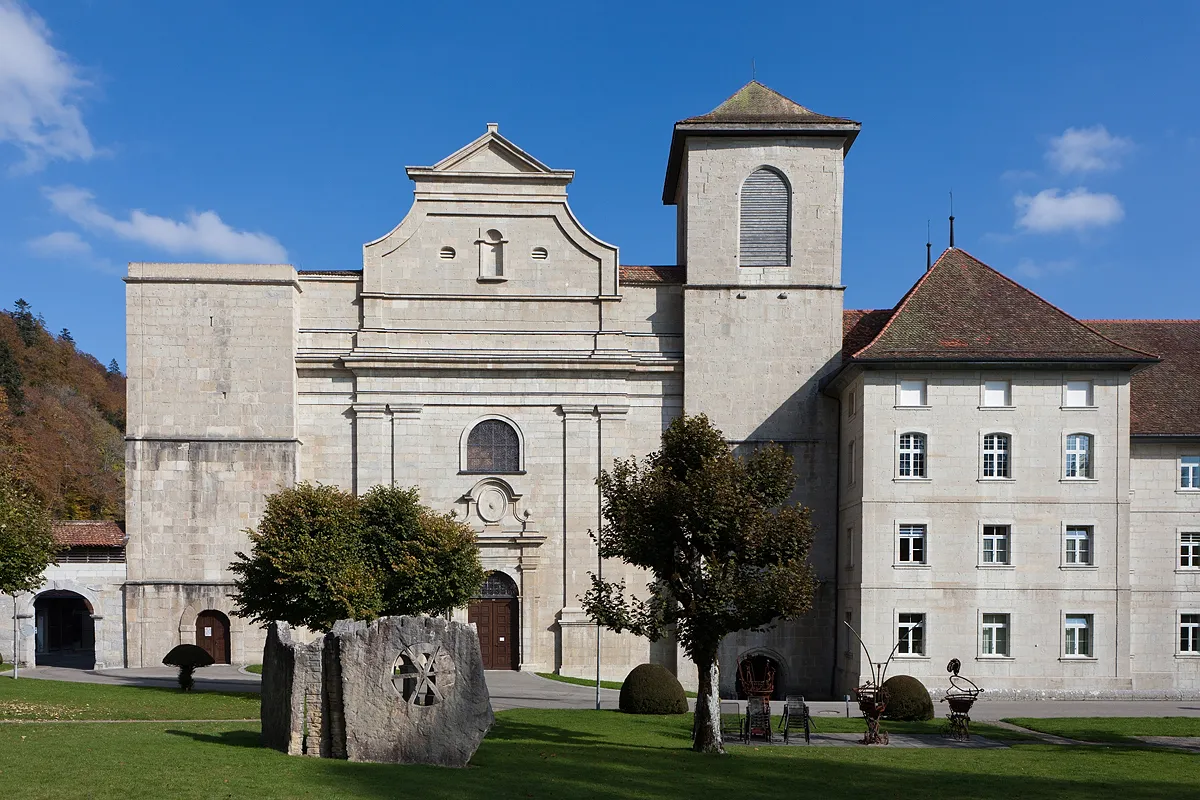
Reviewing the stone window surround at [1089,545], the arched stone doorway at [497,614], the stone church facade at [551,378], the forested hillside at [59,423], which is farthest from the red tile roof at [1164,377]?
the forested hillside at [59,423]

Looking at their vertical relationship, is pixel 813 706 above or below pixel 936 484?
below

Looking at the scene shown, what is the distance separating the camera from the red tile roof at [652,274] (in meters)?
39.2

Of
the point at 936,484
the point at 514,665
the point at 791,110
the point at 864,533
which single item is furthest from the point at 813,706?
the point at 791,110

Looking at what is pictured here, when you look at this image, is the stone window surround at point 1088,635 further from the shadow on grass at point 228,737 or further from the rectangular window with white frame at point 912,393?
the shadow on grass at point 228,737

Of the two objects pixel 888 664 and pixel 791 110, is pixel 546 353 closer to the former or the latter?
pixel 791 110

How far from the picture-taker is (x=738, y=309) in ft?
125

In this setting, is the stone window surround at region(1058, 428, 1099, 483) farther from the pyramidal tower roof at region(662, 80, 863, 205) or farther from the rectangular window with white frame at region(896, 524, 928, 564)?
the pyramidal tower roof at region(662, 80, 863, 205)

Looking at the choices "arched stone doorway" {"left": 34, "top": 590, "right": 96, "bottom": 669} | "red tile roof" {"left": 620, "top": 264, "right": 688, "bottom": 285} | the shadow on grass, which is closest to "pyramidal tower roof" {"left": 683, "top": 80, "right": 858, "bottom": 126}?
"red tile roof" {"left": 620, "top": 264, "right": 688, "bottom": 285}

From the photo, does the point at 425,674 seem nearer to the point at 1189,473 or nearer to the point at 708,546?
the point at 708,546

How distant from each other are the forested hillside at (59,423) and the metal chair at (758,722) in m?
44.4

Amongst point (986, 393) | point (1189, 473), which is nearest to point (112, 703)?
point (986, 393)

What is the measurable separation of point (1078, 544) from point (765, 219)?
49.6 feet

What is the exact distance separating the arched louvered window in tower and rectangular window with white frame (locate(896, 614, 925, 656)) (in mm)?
13177

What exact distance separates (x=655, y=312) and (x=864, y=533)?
11153mm
